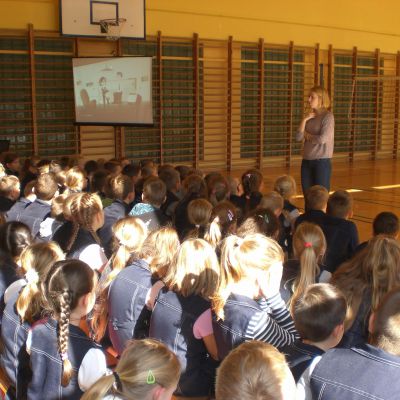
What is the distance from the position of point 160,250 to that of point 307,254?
2.25ft

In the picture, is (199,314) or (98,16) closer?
(199,314)

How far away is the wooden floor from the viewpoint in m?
7.22

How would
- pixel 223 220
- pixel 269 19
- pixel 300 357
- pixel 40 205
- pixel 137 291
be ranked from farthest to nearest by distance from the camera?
pixel 269 19 < pixel 40 205 < pixel 223 220 < pixel 137 291 < pixel 300 357

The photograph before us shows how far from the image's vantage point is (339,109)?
1301 cm

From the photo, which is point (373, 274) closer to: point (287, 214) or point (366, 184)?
point (287, 214)

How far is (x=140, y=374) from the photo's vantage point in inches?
58.9

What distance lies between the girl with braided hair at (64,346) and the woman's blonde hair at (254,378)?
0.60 metres

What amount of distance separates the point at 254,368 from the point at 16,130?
27.8ft

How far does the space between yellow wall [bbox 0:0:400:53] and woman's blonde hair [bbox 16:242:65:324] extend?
7204 millimetres

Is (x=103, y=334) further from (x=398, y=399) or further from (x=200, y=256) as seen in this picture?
(x=398, y=399)

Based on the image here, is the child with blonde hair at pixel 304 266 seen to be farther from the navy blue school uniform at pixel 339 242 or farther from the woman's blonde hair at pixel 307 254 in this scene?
the navy blue school uniform at pixel 339 242

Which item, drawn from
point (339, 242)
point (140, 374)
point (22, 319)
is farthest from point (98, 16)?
point (140, 374)

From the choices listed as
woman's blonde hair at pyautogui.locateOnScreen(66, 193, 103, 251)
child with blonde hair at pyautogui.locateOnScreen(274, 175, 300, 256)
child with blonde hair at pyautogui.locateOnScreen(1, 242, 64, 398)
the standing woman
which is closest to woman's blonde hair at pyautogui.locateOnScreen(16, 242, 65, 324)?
child with blonde hair at pyautogui.locateOnScreen(1, 242, 64, 398)

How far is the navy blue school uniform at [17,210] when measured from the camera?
14.1 ft
